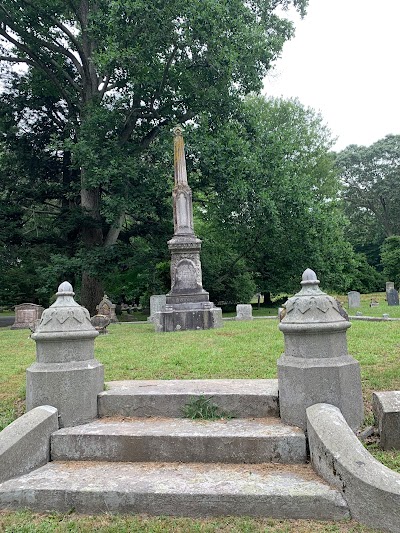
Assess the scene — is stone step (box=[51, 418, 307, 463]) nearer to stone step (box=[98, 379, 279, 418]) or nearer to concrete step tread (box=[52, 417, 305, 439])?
concrete step tread (box=[52, 417, 305, 439])

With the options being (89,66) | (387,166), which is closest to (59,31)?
(89,66)

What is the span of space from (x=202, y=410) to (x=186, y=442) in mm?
521

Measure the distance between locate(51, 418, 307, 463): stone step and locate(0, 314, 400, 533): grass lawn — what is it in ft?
2.16

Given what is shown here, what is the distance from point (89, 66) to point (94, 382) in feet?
58.4

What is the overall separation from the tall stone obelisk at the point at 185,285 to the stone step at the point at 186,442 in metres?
8.75

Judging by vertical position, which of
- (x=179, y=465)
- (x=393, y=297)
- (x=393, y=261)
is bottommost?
(x=179, y=465)

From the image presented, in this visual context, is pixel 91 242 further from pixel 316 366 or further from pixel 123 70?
pixel 316 366

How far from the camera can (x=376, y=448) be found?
3.51m

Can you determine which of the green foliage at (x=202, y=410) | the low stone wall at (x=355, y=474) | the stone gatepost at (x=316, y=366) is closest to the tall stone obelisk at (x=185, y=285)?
the green foliage at (x=202, y=410)

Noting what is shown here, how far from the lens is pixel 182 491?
9.62ft

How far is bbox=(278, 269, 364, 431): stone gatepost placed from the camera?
361 cm

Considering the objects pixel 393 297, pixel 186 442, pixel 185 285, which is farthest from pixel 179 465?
pixel 393 297

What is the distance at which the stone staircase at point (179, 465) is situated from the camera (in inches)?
112

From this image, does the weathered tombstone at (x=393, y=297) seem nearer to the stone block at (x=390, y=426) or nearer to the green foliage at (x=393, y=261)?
the green foliage at (x=393, y=261)
